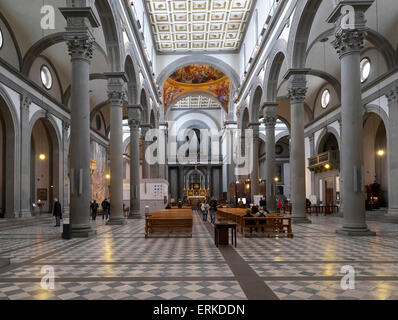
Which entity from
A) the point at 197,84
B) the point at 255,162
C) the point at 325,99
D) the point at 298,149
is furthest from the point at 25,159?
the point at 197,84

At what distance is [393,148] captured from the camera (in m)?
17.4

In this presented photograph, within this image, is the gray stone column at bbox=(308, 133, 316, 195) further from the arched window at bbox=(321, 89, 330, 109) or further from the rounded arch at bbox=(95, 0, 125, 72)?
the rounded arch at bbox=(95, 0, 125, 72)

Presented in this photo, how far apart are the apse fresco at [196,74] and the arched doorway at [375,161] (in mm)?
19988

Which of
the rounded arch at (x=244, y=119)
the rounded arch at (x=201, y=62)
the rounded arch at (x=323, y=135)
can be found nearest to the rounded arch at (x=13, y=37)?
the rounded arch at (x=201, y=62)

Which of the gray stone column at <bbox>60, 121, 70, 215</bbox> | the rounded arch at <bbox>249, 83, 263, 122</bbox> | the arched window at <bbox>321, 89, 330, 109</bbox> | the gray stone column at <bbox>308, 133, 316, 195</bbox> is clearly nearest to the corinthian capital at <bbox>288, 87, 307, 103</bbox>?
the rounded arch at <bbox>249, 83, 263, 122</bbox>

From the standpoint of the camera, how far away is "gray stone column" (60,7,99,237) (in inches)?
440

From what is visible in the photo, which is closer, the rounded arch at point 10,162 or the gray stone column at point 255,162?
the rounded arch at point 10,162

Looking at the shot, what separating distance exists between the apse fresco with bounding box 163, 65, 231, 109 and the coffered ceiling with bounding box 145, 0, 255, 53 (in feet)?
22.5

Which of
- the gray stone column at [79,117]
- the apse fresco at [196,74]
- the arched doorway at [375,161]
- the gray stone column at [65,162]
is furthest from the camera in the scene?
the apse fresco at [196,74]

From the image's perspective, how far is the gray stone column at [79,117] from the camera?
36.6 feet

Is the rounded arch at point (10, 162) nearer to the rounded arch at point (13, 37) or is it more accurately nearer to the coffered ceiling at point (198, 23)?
the rounded arch at point (13, 37)

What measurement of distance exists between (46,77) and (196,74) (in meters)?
20.9
